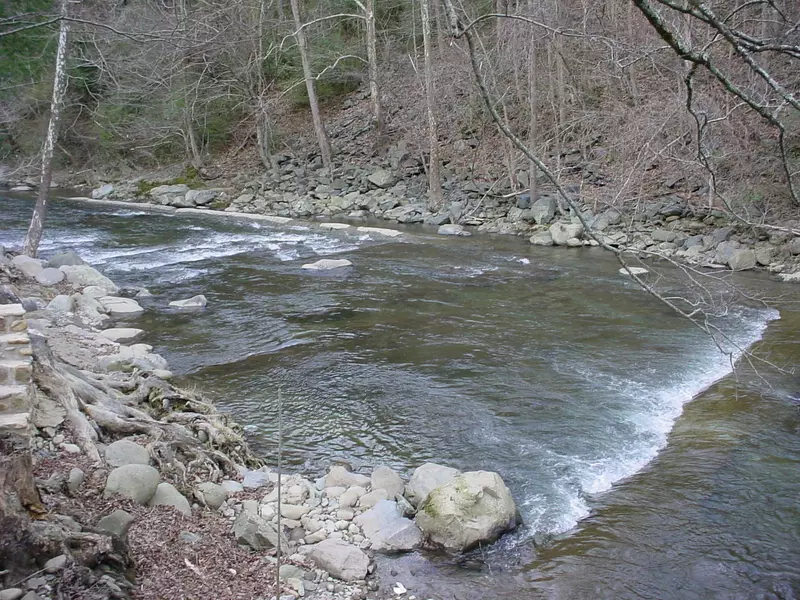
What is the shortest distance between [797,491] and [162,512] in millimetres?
4876

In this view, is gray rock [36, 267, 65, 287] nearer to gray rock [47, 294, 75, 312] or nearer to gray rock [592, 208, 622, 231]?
gray rock [47, 294, 75, 312]

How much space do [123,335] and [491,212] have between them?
1178 cm

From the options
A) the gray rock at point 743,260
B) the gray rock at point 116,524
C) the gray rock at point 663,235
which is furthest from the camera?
the gray rock at point 663,235

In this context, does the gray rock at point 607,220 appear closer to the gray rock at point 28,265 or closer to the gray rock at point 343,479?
the gray rock at point 28,265

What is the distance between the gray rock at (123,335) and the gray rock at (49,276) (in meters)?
2.69

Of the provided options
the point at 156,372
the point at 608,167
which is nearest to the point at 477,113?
the point at 608,167

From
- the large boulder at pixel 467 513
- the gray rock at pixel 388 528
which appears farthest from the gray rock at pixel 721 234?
the gray rock at pixel 388 528

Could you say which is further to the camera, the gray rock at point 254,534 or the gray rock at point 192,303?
the gray rock at point 192,303

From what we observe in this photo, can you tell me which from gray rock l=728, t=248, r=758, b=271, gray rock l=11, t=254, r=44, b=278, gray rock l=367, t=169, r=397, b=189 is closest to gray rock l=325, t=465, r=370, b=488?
gray rock l=11, t=254, r=44, b=278

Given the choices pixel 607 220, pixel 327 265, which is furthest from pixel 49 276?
pixel 607 220

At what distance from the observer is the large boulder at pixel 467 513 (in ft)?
15.5

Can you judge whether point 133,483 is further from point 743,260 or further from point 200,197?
point 200,197

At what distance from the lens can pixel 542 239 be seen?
15.9 meters

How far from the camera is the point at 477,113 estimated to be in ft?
74.4
